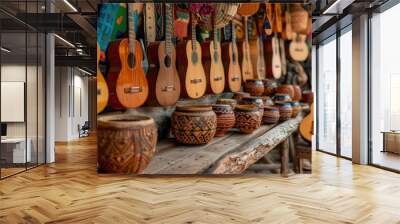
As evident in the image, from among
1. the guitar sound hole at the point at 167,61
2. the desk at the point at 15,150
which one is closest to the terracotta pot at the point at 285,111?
the guitar sound hole at the point at 167,61

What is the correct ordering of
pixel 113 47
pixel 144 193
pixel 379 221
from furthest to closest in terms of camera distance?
pixel 113 47 → pixel 144 193 → pixel 379 221

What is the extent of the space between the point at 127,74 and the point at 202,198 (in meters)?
1.92

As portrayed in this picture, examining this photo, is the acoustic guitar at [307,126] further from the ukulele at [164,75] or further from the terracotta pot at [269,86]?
the ukulele at [164,75]

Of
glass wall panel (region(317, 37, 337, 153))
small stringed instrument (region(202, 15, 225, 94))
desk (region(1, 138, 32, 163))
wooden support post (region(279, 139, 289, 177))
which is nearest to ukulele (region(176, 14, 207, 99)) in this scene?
small stringed instrument (region(202, 15, 225, 94))

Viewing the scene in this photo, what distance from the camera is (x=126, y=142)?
185 inches

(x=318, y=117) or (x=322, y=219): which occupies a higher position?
(x=318, y=117)

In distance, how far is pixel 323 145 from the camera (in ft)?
Answer: 27.9

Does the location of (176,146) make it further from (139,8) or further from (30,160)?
(30,160)

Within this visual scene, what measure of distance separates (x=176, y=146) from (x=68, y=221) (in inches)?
76.5

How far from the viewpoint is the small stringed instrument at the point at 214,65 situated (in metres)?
4.97

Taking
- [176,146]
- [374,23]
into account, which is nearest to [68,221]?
[176,146]

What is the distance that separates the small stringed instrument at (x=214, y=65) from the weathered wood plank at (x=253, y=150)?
0.88m

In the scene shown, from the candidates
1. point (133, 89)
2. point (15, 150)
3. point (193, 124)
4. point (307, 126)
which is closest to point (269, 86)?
point (307, 126)

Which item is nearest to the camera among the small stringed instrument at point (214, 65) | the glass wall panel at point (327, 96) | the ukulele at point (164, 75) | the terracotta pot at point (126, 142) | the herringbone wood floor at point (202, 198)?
the herringbone wood floor at point (202, 198)
